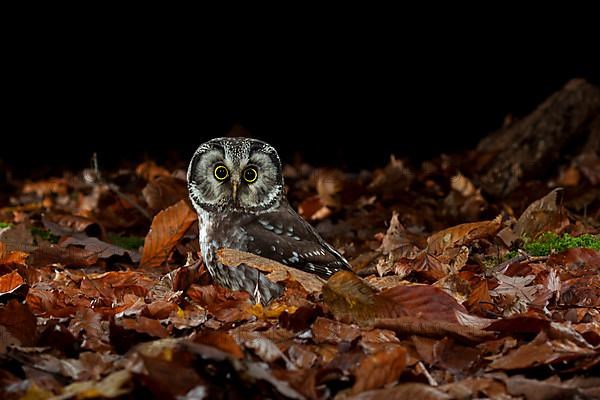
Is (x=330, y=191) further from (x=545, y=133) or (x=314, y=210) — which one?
(x=545, y=133)

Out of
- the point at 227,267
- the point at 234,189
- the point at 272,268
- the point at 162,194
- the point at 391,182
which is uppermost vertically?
the point at 234,189

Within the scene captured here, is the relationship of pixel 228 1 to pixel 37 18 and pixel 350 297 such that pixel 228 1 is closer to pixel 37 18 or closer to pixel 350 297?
pixel 37 18

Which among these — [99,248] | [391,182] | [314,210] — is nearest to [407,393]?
[99,248]

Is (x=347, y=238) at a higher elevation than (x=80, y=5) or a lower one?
lower

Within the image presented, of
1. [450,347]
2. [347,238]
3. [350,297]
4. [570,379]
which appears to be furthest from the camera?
[347,238]

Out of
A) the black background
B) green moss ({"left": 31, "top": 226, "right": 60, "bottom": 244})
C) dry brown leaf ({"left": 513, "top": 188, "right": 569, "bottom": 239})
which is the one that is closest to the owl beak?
dry brown leaf ({"left": 513, "top": 188, "right": 569, "bottom": 239})

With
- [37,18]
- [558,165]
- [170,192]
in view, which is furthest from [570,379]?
[37,18]

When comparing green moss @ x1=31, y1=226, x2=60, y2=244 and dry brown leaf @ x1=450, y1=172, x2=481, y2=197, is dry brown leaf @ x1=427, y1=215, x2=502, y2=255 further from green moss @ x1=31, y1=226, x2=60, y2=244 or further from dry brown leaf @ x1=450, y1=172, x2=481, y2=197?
green moss @ x1=31, y1=226, x2=60, y2=244
